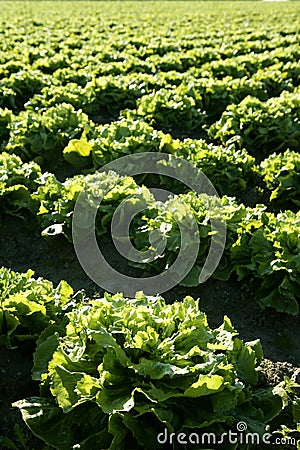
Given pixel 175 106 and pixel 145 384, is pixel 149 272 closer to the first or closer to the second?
pixel 145 384

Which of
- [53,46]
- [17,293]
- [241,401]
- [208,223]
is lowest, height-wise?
[241,401]

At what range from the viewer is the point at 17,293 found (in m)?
4.50

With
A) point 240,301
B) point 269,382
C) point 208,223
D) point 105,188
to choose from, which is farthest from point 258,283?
point 105,188

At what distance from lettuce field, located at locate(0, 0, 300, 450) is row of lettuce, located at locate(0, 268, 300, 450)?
0.04 ft

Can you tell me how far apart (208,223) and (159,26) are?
62.3ft

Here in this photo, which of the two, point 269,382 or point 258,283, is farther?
point 258,283

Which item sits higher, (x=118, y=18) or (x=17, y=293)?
(x=118, y=18)

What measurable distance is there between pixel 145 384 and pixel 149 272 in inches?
94.1

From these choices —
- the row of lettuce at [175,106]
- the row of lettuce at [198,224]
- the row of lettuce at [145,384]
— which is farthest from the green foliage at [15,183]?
the row of lettuce at [145,384]

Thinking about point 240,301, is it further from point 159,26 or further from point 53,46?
point 159,26

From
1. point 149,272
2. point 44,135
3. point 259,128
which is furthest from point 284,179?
point 44,135

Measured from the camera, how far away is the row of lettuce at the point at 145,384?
3588mm

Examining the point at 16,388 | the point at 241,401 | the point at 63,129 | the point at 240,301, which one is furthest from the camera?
the point at 63,129

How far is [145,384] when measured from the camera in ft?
11.8
